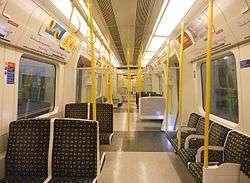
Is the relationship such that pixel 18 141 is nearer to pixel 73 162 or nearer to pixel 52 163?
pixel 52 163

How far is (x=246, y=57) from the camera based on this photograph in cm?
303

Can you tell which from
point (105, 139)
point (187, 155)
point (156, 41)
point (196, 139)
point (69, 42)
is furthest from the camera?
point (156, 41)

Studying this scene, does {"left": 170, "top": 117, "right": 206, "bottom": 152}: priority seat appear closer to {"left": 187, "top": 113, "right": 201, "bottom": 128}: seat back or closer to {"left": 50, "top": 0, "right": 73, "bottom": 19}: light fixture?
{"left": 187, "top": 113, "right": 201, "bottom": 128}: seat back

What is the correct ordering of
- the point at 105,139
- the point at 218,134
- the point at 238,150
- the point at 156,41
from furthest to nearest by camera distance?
1. the point at 156,41
2. the point at 105,139
3. the point at 218,134
4. the point at 238,150

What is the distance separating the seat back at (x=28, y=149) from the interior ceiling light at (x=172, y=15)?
2.50 m

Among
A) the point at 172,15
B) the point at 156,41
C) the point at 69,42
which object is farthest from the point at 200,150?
the point at 156,41

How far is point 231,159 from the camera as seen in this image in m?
2.85

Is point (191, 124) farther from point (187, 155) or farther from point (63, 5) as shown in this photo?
point (63, 5)

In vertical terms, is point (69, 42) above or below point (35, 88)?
above

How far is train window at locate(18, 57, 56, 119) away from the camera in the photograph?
3.75 meters

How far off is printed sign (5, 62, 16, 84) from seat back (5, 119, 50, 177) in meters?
0.71

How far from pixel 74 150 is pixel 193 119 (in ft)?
10.4

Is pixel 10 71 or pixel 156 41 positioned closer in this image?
pixel 10 71

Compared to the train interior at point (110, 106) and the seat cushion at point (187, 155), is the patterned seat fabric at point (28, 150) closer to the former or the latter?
the train interior at point (110, 106)
